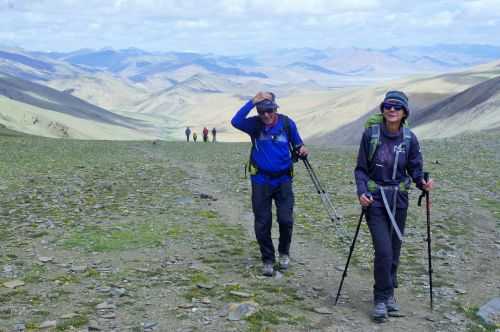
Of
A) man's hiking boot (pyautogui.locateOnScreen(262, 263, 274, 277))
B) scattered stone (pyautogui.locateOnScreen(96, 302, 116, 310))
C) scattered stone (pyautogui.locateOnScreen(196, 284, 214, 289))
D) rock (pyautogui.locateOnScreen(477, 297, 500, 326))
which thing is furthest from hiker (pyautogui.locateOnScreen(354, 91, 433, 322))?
scattered stone (pyautogui.locateOnScreen(96, 302, 116, 310))

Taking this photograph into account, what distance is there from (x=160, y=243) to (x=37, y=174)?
1369 cm

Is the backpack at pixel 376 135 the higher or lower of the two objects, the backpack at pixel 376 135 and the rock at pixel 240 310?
the higher

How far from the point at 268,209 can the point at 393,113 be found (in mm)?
3264

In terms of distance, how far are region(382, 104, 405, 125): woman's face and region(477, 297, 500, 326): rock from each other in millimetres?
3315

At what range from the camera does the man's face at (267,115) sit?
10.3 metres

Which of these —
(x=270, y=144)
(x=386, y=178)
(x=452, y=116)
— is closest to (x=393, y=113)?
(x=386, y=178)

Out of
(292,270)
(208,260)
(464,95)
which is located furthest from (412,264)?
(464,95)

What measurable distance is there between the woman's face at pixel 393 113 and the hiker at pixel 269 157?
2022 millimetres

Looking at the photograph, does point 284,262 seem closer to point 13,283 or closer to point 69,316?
point 69,316

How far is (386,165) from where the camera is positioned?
8.95 meters

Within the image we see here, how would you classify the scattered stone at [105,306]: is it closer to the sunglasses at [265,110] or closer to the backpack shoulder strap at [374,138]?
the sunglasses at [265,110]

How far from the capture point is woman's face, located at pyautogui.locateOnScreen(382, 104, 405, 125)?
877 cm

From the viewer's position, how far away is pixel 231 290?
32.8 feet

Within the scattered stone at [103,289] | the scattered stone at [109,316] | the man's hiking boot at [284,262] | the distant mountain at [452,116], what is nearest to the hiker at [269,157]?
the man's hiking boot at [284,262]
